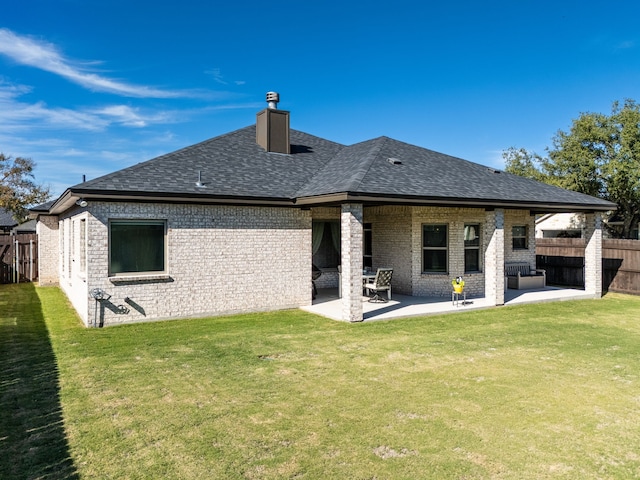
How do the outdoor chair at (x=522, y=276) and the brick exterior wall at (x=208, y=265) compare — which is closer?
the brick exterior wall at (x=208, y=265)

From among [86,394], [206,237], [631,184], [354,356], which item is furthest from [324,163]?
[631,184]

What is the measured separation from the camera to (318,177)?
13523mm

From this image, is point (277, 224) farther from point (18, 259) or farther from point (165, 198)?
point (18, 259)

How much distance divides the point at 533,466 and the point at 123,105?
94.7ft

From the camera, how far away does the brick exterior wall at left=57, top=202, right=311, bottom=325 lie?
10242 mm

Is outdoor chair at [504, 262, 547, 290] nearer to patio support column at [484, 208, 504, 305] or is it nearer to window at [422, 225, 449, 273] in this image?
window at [422, 225, 449, 273]

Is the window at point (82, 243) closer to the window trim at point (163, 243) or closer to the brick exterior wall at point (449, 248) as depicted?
the window trim at point (163, 243)

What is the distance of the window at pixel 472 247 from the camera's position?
14.9m

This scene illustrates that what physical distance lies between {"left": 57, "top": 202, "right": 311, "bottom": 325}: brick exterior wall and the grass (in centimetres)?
90

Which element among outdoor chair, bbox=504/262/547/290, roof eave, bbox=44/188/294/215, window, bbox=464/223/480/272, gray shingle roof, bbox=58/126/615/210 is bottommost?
outdoor chair, bbox=504/262/547/290

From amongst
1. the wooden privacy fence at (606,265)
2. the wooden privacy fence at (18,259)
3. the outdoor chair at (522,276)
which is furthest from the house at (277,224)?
the wooden privacy fence at (18,259)

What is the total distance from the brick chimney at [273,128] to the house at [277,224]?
0.04 m

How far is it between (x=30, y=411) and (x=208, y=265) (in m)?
6.24

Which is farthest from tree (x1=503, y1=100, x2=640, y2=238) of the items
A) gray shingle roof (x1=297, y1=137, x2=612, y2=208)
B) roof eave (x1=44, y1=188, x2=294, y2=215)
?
roof eave (x1=44, y1=188, x2=294, y2=215)
